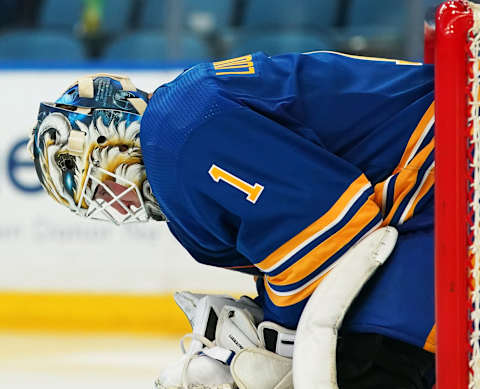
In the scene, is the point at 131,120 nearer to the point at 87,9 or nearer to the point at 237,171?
the point at 237,171

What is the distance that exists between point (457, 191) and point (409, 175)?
0.65ft

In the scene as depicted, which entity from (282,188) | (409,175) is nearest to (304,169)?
(282,188)

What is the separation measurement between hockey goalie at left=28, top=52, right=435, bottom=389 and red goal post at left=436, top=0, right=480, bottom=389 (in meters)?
A: 0.13

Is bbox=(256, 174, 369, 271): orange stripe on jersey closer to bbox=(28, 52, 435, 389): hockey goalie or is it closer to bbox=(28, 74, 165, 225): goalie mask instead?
bbox=(28, 52, 435, 389): hockey goalie

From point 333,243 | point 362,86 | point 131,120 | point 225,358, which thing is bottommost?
point 225,358

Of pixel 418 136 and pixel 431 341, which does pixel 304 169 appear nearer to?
pixel 418 136

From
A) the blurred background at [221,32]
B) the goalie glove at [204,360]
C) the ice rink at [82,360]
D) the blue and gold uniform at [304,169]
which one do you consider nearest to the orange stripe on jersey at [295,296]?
the blue and gold uniform at [304,169]

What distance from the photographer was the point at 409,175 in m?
1.27

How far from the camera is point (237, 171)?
1.25 m

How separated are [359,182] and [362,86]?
0.15m

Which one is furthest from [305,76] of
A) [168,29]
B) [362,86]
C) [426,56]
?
[168,29]

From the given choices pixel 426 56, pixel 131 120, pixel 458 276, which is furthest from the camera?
pixel 426 56

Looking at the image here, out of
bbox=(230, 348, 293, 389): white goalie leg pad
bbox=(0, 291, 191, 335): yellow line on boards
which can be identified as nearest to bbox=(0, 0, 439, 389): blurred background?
bbox=(0, 291, 191, 335): yellow line on boards

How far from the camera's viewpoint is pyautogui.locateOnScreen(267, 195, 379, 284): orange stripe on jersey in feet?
4.10
